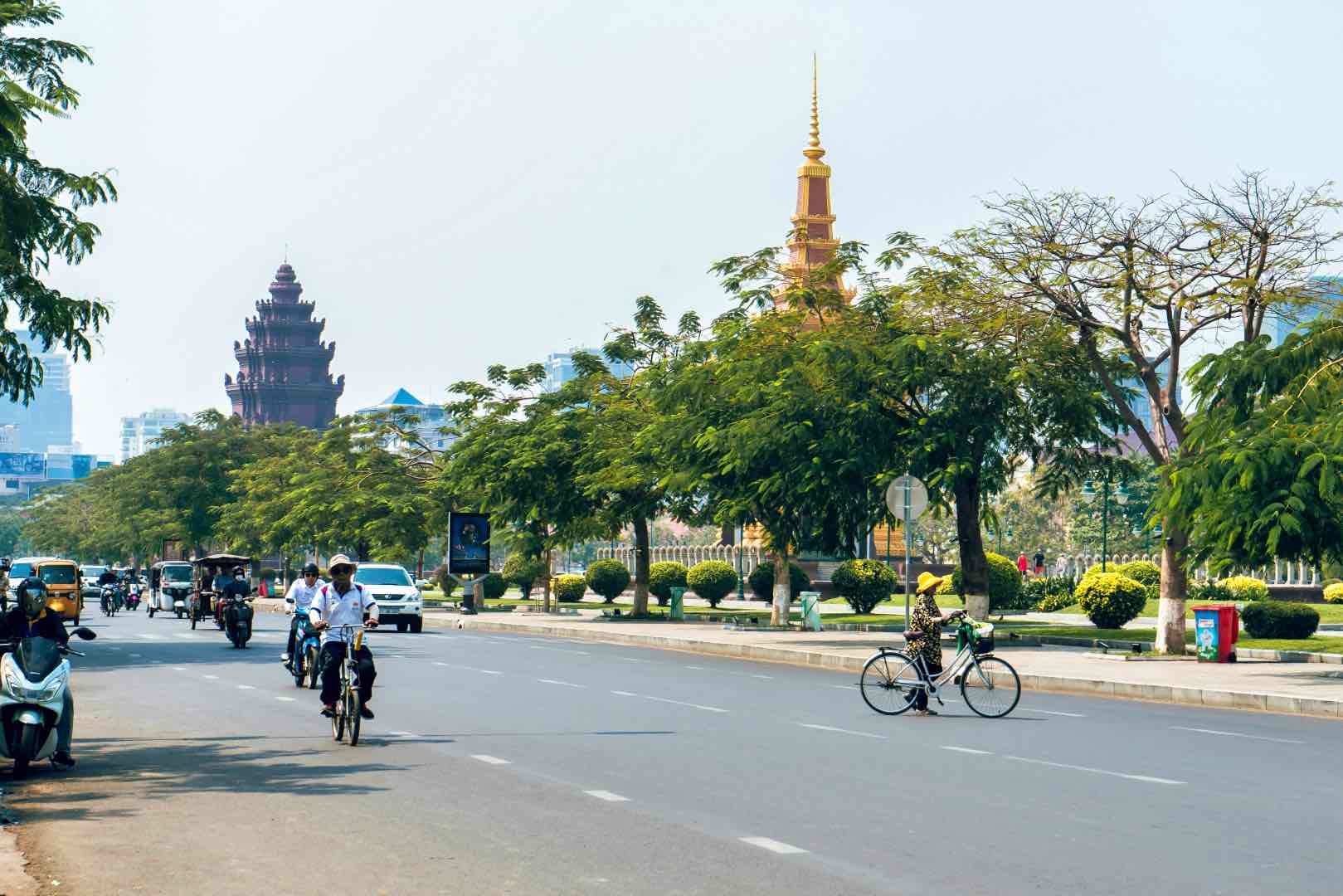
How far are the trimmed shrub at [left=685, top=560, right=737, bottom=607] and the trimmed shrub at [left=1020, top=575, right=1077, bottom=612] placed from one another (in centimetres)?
999

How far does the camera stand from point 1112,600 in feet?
129

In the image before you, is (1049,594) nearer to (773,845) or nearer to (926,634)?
(926,634)

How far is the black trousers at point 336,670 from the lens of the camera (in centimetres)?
1589

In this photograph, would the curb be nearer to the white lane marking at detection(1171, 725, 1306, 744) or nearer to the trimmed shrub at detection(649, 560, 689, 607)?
the white lane marking at detection(1171, 725, 1306, 744)

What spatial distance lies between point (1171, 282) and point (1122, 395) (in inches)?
140

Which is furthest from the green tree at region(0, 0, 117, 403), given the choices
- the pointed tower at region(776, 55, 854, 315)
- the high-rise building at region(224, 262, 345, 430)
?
the high-rise building at region(224, 262, 345, 430)

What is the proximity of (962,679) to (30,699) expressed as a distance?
33.8 ft

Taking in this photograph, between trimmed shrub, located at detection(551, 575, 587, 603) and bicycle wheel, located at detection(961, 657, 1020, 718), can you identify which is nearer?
bicycle wheel, located at detection(961, 657, 1020, 718)

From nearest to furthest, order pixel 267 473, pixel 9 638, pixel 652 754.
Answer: pixel 9 638 < pixel 652 754 < pixel 267 473

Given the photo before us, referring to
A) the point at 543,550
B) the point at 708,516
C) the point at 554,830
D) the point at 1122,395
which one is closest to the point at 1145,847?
the point at 554,830

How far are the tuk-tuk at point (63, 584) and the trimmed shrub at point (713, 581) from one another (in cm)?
2020

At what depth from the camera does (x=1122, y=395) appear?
33.3m

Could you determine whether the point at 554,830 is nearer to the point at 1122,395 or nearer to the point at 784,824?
the point at 784,824

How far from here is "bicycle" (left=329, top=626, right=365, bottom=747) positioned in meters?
15.6
